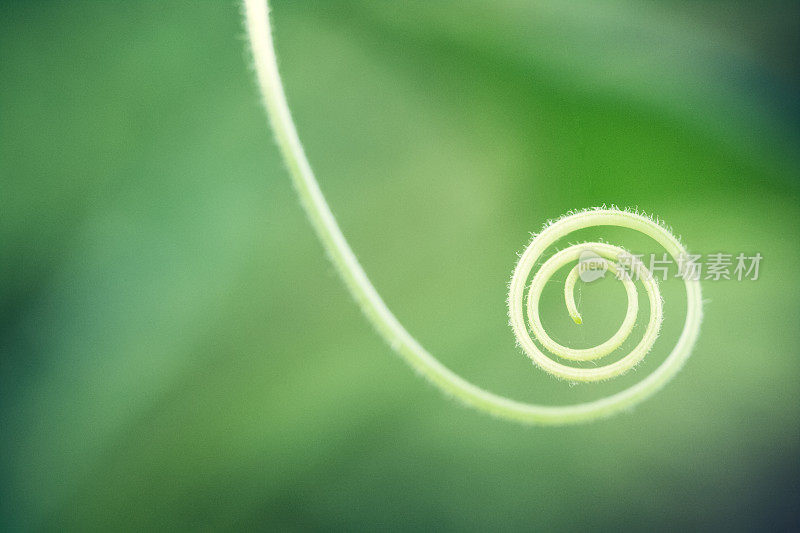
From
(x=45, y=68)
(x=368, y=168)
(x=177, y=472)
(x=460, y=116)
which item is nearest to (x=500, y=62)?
(x=460, y=116)

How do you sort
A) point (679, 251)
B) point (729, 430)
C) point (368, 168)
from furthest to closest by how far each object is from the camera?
point (368, 168), point (729, 430), point (679, 251)

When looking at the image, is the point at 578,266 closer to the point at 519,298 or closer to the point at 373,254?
the point at 519,298

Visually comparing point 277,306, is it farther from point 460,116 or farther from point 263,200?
point 460,116

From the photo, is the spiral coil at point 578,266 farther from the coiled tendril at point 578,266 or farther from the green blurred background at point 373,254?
the green blurred background at point 373,254

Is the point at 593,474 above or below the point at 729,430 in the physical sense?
below

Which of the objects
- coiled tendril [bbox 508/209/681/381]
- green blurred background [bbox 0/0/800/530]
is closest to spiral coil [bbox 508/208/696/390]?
→ coiled tendril [bbox 508/209/681/381]

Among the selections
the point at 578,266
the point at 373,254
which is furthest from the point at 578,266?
the point at 373,254

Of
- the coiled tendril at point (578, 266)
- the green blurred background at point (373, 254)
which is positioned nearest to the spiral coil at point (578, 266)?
the coiled tendril at point (578, 266)
